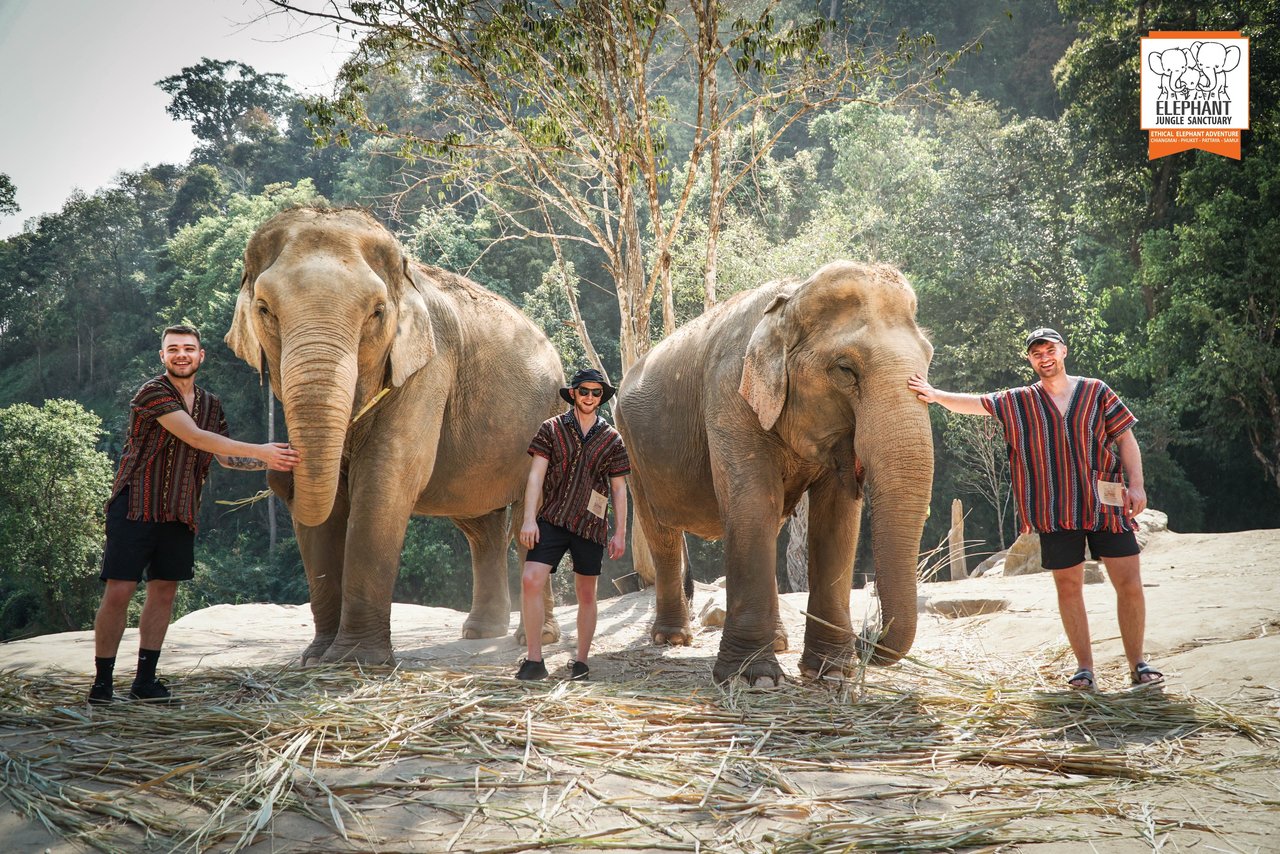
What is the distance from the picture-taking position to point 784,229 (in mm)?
35875

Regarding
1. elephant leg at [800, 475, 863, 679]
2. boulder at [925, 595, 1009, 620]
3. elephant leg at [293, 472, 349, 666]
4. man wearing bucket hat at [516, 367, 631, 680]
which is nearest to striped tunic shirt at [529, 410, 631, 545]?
man wearing bucket hat at [516, 367, 631, 680]

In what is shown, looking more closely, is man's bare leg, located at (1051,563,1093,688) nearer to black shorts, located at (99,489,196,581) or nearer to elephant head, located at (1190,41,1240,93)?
black shorts, located at (99,489,196,581)

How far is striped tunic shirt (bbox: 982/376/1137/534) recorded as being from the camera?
479 cm

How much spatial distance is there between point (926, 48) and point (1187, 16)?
15.8 m

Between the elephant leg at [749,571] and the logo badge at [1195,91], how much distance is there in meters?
18.3

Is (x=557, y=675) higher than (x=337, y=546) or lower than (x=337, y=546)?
lower

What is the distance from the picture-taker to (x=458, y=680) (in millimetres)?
5027

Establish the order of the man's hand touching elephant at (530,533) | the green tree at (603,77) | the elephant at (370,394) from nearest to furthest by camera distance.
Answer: the elephant at (370,394), the man's hand touching elephant at (530,533), the green tree at (603,77)

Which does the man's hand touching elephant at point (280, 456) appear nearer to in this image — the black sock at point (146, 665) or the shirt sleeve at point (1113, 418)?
the black sock at point (146, 665)

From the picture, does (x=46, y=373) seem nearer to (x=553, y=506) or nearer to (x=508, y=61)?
(x=508, y=61)

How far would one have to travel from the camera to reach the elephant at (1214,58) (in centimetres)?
2048

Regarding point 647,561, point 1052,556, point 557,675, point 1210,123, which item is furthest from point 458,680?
point 1210,123

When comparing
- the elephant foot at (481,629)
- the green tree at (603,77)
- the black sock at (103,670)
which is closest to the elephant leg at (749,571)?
the black sock at (103,670)

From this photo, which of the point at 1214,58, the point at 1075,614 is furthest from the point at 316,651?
the point at 1214,58
